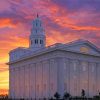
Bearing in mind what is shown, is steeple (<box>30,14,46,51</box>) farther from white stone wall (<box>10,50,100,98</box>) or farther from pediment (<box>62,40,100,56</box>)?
pediment (<box>62,40,100,56</box>)

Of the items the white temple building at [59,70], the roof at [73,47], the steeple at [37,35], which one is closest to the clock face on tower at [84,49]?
the white temple building at [59,70]

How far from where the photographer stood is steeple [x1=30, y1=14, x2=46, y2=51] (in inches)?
4429

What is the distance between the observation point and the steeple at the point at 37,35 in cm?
11250

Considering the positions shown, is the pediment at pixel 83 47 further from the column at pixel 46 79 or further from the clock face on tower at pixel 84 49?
the column at pixel 46 79

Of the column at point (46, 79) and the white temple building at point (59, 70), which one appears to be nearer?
the white temple building at point (59, 70)

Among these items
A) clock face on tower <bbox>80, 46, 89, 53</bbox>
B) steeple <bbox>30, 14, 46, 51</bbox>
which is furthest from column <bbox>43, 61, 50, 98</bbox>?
steeple <bbox>30, 14, 46, 51</bbox>

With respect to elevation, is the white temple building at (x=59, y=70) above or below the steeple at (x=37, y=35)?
below

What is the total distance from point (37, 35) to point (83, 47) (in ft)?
83.5

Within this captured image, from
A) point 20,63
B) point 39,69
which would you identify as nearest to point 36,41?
point 20,63

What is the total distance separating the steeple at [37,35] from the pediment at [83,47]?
2280 centimetres

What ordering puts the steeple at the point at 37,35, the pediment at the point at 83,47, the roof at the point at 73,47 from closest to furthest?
the roof at the point at 73,47, the pediment at the point at 83,47, the steeple at the point at 37,35

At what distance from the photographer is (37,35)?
112688 millimetres

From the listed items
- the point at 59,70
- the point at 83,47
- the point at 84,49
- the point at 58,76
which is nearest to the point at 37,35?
the point at 84,49

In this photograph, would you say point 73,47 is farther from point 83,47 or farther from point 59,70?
point 59,70
